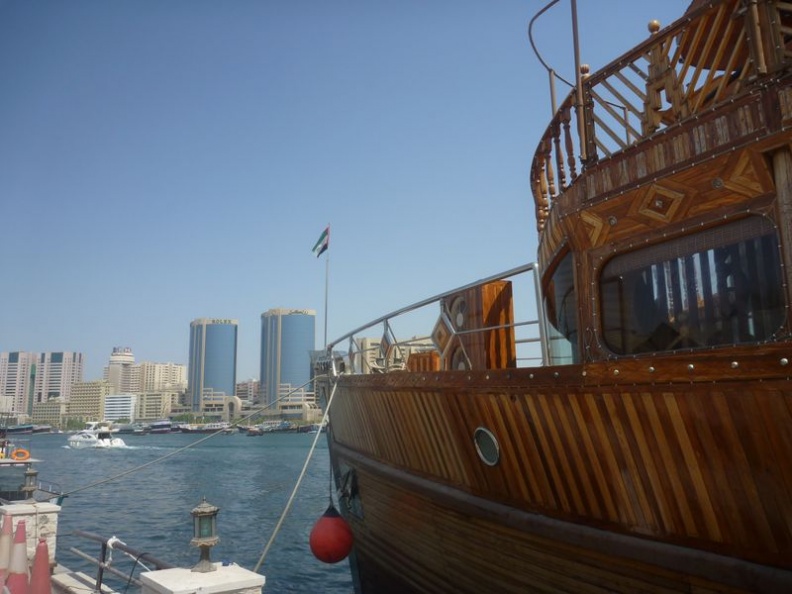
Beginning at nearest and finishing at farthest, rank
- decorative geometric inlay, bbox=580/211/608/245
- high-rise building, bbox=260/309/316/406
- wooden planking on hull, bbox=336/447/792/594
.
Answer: wooden planking on hull, bbox=336/447/792/594 < decorative geometric inlay, bbox=580/211/608/245 < high-rise building, bbox=260/309/316/406

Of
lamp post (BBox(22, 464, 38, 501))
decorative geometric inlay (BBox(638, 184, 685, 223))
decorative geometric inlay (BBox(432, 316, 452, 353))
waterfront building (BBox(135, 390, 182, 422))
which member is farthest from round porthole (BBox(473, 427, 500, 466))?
waterfront building (BBox(135, 390, 182, 422))

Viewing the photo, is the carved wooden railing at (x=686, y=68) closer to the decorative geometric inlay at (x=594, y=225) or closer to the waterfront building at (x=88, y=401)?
the decorative geometric inlay at (x=594, y=225)

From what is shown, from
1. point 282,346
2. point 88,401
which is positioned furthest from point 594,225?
point 88,401

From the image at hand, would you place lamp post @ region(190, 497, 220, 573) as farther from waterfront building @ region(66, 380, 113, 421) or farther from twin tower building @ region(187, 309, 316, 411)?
waterfront building @ region(66, 380, 113, 421)

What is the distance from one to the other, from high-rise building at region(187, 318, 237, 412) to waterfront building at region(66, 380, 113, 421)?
2472 cm

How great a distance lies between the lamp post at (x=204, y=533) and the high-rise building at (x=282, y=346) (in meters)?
166

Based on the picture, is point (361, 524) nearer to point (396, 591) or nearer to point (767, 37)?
point (396, 591)

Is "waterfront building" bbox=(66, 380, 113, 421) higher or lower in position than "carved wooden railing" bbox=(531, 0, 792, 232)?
lower

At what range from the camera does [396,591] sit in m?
7.26

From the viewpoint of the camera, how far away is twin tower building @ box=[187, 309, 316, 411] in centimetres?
17112

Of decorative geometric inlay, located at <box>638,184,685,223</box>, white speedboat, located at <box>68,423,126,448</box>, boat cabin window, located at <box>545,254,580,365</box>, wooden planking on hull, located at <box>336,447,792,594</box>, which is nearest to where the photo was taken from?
wooden planking on hull, located at <box>336,447,792,594</box>

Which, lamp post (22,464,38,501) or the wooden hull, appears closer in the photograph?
the wooden hull

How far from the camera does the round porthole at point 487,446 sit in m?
4.69

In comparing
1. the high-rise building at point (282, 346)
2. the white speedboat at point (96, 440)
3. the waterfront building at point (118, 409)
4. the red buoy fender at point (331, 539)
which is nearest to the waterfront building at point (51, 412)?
the waterfront building at point (118, 409)
